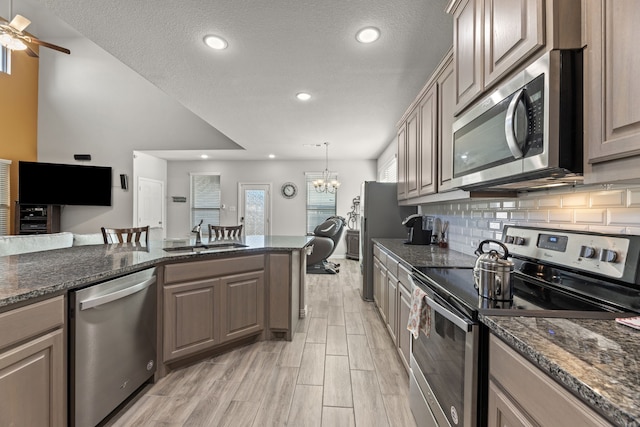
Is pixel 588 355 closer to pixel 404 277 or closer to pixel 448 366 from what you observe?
pixel 448 366

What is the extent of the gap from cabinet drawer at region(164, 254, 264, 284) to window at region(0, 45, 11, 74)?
762 centimetres

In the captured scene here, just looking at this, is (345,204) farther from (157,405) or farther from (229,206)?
(157,405)

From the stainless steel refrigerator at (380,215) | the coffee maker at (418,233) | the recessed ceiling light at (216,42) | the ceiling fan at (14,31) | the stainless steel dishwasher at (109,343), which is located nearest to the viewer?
the stainless steel dishwasher at (109,343)

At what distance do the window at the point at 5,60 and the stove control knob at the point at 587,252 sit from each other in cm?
961

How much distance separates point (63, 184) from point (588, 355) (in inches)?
337

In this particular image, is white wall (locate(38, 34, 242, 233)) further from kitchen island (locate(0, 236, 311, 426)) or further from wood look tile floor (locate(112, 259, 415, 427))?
wood look tile floor (locate(112, 259, 415, 427))

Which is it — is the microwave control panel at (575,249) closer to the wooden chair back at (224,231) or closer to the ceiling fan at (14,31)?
the wooden chair back at (224,231)

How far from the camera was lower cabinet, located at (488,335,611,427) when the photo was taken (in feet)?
1.87

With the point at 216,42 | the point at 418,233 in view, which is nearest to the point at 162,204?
the point at 216,42

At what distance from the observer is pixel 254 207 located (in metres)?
7.46

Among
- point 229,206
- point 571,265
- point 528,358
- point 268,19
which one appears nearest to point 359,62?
point 268,19

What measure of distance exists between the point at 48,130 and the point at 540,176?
9.31m

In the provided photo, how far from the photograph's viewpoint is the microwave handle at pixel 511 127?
1021mm

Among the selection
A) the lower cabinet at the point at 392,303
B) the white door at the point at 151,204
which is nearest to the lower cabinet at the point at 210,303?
the lower cabinet at the point at 392,303
